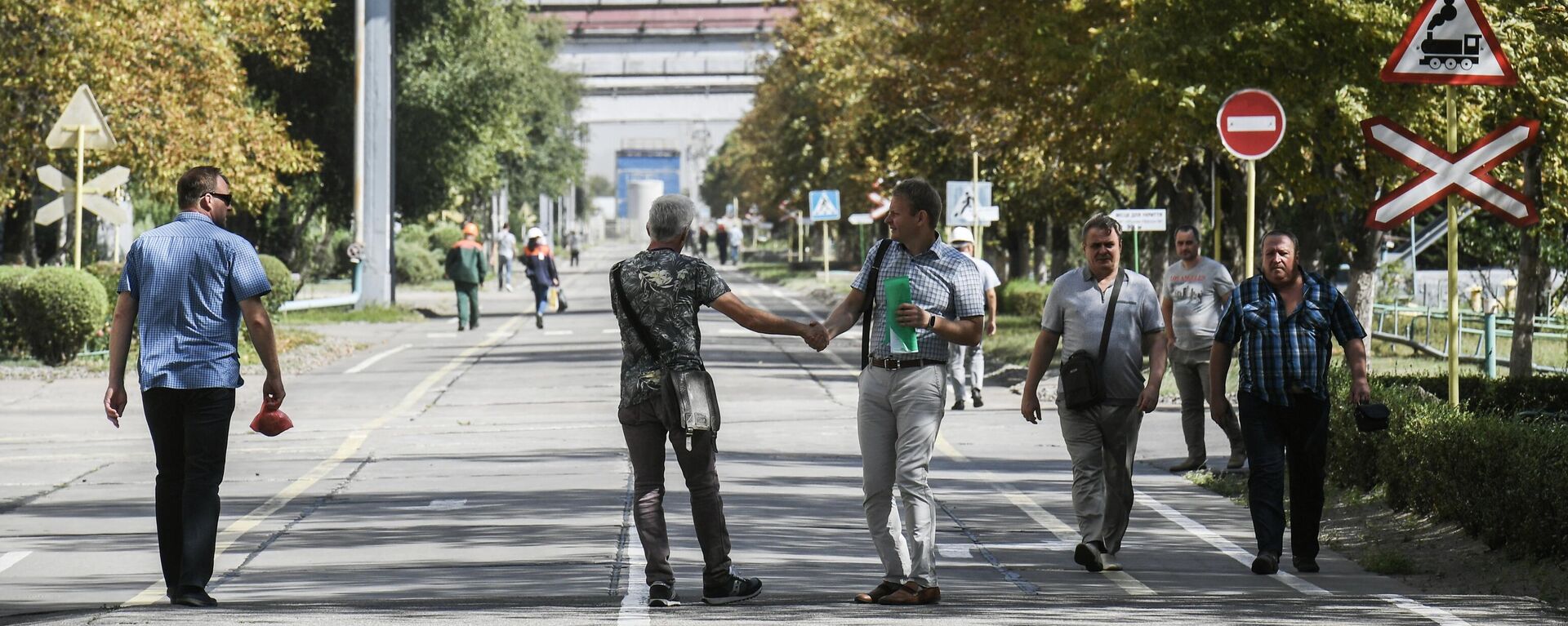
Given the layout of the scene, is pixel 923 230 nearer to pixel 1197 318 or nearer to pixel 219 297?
pixel 219 297

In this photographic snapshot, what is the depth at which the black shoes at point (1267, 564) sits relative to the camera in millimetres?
9055

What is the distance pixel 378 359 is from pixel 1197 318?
15.3 meters

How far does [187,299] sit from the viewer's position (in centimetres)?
792

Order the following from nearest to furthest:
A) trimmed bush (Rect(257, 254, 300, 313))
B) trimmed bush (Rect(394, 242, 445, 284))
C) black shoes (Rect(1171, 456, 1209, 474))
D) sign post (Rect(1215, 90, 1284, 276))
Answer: black shoes (Rect(1171, 456, 1209, 474))
sign post (Rect(1215, 90, 1284, 276))
trimmed bush (Rect(257, 254, 300, 313))
trimmed bush (Rect(394, 242, 445, 284))

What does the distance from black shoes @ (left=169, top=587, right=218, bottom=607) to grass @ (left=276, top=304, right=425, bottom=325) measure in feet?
90.1

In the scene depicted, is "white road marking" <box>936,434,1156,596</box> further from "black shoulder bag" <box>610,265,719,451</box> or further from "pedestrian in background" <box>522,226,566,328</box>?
"pedestrian in background" <box>522,226,566,328</box>

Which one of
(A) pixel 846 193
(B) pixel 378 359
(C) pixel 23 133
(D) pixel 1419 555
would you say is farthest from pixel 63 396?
(A) pixel 846 193

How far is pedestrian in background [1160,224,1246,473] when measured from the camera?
1299cm

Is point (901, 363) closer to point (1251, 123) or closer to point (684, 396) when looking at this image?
point (684, 396)

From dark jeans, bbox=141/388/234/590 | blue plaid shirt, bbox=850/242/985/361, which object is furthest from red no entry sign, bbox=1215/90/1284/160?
dark jeans, bbox=141/388/234/590

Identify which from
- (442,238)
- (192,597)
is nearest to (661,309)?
(192,597)

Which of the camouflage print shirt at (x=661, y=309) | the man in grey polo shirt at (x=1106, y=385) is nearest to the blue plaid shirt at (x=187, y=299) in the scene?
the camouflage print shirt at (x=661, y=309)

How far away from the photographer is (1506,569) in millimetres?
8961

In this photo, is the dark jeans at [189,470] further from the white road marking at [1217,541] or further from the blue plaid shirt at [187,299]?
the white road marking at [1217,541]
